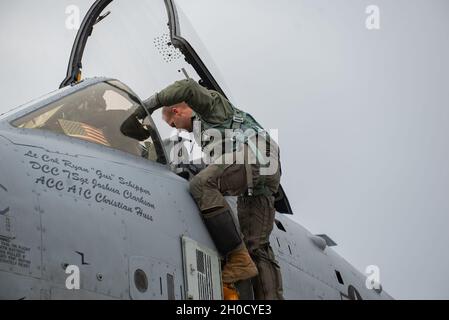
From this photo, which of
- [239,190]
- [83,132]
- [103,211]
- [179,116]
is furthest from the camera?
[179,116]

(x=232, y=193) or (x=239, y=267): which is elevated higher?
(x=232, y=193)

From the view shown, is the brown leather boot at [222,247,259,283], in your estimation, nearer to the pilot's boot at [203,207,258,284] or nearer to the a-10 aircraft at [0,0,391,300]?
the pilot's boot at [203,207,258,284]

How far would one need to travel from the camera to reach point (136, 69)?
27.9ft

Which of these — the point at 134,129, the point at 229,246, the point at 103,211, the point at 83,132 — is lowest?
the point at 229,246

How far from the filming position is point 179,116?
782 cm

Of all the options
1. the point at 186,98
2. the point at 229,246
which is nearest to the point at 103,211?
the point at 229,246

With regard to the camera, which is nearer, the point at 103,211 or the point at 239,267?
the point at 103,211

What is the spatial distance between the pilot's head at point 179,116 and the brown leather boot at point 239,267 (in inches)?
65.9

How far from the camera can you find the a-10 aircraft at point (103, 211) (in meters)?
4.95

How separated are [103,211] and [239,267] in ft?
5.11

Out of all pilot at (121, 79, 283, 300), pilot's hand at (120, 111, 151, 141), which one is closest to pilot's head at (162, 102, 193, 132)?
pilot at (121, 79, 283, 300)

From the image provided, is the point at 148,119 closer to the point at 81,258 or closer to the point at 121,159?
the point at 121,159

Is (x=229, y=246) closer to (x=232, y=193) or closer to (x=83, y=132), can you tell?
(x=232, y=193)

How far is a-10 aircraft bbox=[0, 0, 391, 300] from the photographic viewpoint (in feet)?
16.2
